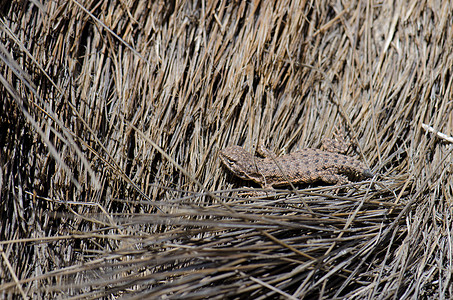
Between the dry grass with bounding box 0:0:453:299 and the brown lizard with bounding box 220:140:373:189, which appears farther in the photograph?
the brown lizard with bounding box 220:140:373:189

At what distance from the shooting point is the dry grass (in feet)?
9.60

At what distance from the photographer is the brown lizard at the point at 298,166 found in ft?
11.2

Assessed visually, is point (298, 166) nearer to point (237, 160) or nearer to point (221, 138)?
point (237, 160)

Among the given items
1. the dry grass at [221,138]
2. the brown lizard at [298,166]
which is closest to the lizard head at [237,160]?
the brown lizard at [298,166]

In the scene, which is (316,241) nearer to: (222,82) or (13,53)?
(222,82)

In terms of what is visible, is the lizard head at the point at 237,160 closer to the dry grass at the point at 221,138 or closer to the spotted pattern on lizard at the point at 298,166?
the spotted pattern on lizard at the point at 298,166

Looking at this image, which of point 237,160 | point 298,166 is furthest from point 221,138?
point 298,166

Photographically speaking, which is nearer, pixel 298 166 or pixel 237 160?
pixel 237 160

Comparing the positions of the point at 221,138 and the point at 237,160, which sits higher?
the point at 221,138

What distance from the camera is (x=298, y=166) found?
11.7 feet

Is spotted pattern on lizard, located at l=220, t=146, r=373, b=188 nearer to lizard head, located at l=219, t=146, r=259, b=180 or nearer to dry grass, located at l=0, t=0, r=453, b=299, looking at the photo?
lizard head, located at l=219, t=146, r=259, b=180

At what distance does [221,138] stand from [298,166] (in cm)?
77

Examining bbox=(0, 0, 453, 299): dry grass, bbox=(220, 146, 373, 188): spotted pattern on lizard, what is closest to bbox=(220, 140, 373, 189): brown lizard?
bbox=(220, 146, 373, 188): spotted pattern on lizard

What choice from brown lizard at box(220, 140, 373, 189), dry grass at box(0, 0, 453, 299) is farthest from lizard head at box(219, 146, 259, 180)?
dry grass at box(0, 0, 453, 299)
